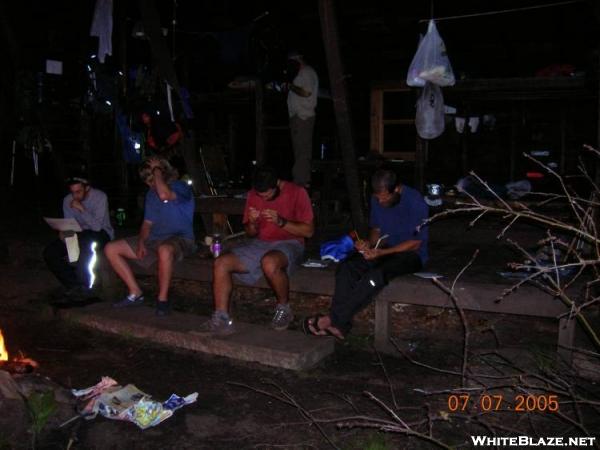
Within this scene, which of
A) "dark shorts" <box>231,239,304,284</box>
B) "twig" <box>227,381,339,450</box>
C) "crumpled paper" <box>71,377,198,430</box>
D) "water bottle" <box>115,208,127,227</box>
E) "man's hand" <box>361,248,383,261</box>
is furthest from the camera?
"water bottle" <box>115,208,127,227</box>

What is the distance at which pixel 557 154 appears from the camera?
1093 centimetres

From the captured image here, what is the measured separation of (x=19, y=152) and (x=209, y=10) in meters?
7.65

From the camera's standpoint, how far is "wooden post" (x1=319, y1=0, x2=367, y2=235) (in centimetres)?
524

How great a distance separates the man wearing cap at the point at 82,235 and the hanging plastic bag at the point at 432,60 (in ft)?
13.5

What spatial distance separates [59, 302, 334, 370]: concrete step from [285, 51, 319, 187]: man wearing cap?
3495 millimetres

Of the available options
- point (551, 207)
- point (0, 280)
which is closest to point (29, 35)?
point (0, 280)

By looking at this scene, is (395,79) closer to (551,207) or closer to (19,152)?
(551,207)

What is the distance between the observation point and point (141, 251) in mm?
5656

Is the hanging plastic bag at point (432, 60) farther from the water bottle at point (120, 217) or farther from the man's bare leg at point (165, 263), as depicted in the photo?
the water bottle at point (120, 217)

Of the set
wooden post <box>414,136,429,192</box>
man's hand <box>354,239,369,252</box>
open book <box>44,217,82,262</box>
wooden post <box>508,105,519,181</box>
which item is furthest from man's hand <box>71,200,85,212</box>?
wooden post <box>508,105,519,181</box>

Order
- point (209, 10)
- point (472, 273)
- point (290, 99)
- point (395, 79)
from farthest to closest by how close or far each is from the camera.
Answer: point (395, 79), point (209, 10), point (290, 99), point (472, 273)

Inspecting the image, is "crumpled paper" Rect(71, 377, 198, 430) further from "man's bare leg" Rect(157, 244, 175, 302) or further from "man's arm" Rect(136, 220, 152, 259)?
"man's arm" Rect(136, 220, 152, 259)

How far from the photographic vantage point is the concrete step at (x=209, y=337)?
4508mm

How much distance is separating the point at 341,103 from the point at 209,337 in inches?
104
